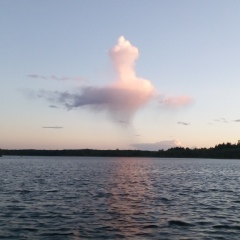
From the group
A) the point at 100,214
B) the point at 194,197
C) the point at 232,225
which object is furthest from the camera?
the point at 194,197

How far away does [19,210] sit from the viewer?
36938 mm

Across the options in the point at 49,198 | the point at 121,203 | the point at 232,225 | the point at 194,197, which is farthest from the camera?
the point at 194,197

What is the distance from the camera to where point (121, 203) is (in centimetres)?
4356

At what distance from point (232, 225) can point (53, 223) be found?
15.1m

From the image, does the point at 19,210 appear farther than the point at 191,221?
Yes

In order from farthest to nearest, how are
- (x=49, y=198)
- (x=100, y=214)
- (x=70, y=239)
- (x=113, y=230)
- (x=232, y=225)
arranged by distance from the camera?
(x=49, y=198) → (x=100, y=214) → (x=232, y=225) → (x=113, y=230) → (x=70, y=239)

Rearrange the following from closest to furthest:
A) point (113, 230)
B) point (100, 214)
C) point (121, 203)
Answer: point (113, 230)
point (100, 214)
point (121, 203)

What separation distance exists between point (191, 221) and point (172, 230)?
433 centimetres

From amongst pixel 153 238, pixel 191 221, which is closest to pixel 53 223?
pixel 153 238

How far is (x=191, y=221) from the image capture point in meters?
32.8

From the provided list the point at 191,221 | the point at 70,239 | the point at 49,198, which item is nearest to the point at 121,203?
the point at 49,198

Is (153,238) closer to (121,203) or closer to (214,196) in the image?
(121,203)

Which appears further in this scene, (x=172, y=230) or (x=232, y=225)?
(x=232, y=225)

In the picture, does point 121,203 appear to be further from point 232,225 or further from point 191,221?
point 232,225
